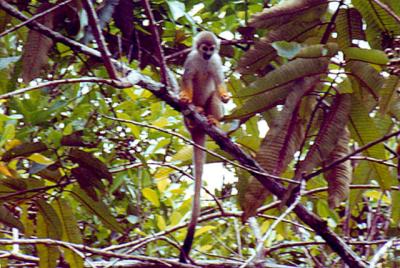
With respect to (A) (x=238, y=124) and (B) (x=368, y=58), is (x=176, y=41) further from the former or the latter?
(B) (x=368, y=58)

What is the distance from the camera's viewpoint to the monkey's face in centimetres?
317

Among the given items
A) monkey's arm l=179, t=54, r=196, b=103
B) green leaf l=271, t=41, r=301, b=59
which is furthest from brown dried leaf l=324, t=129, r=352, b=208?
monkey's arm l=179, t=54, r=196, b=103

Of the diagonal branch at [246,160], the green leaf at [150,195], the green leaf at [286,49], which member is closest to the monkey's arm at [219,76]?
the green leaf at [150,195]

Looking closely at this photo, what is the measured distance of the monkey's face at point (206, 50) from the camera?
317 centimetres

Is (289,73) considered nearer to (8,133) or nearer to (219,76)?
(8,133)

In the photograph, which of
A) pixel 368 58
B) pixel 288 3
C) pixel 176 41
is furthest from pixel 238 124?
pixel 176 41

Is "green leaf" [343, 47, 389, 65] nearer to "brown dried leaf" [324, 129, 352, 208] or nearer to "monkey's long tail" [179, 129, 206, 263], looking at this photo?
"brown dried leaf" [324, 129, 352, 208]

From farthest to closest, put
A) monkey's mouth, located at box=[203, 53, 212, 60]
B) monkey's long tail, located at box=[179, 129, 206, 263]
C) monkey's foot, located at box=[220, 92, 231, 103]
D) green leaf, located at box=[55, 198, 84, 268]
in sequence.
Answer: monkey's mouth, located at box=[203, 53, 212, 60] → monkey's foot, located at box=[220, 92, 231, 103] → monkey's long tail, located at box=[179, 129, 206, 263] → green leaf, located at box=[55, 198, 84, 268]

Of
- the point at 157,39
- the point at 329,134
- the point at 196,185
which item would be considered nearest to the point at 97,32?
the point at 157,39

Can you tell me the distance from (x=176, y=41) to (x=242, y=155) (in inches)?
40.7

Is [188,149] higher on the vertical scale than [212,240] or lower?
higher

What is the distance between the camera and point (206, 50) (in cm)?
321

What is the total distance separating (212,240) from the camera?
3.12 metres

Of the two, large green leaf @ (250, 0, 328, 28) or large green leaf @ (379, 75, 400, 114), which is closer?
large green leaf @ (379, 75, 400, 114)
